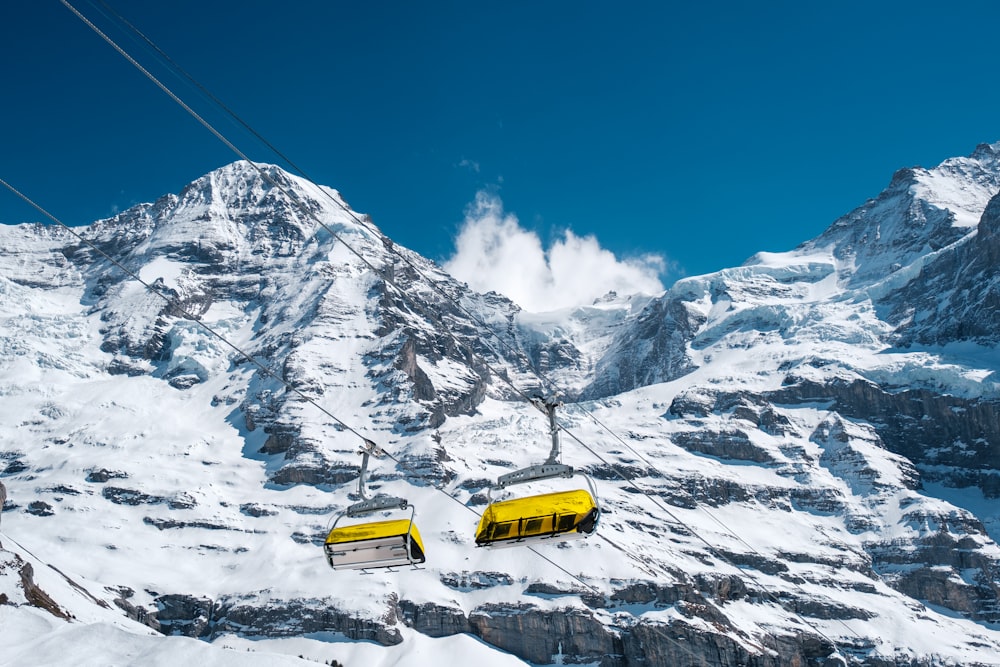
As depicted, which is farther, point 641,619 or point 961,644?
point 961,644

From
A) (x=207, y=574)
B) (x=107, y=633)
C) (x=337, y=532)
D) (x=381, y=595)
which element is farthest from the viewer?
(x=207, y=574)

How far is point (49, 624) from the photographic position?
238 ft

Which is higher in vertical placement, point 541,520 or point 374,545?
point 541,520

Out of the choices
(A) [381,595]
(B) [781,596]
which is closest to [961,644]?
(B) [781,596]

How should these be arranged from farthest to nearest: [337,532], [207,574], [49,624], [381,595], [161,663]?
[207,574], [381,595], [49,624], [161,663], [337,532]

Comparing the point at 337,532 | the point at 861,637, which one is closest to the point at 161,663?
the point at 337,532

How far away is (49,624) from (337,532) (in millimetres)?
53041

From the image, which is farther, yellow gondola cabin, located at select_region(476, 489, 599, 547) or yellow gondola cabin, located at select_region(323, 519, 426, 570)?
yellow gondola cabin, located at select_region(323, 519, 426, 570)

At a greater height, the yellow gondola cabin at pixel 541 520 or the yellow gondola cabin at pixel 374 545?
the yellow gondola cabin at pixel 541 520

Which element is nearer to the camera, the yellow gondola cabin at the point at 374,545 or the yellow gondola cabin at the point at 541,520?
the yellow gondola cabin at the point at 541,520

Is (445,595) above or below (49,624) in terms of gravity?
above

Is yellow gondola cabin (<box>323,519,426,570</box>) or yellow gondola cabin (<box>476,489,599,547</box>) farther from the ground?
yellow gondola cabin (<box>476,489,599,547</box>)

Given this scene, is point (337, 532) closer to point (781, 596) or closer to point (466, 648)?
point (466, 648)

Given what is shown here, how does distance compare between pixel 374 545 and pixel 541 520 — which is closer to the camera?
pixel 541 520
